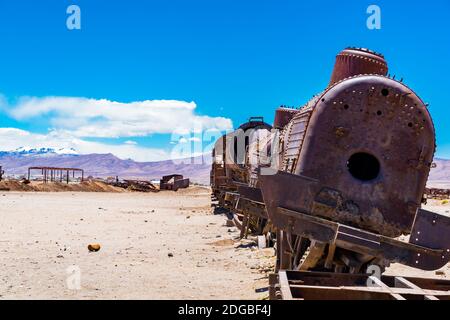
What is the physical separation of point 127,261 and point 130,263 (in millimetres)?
281

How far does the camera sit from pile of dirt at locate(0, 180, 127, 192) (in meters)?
44.5

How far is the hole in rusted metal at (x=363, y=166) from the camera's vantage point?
7086 millimetres

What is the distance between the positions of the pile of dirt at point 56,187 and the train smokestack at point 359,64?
132ft

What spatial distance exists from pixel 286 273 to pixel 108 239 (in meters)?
10.8

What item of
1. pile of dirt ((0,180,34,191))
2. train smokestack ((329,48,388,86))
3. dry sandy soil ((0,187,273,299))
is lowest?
dry sandy soil ((0,187,273,299))

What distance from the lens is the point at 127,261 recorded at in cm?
1121

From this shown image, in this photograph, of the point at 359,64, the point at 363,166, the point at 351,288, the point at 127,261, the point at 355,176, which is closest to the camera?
the point at 351,288

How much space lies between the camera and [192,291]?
824 centimetres

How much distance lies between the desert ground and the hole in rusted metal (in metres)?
2.29

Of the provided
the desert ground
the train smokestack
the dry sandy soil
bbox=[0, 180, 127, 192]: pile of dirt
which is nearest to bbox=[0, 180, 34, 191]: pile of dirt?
bbox=[0, 180, 127, 192]: pile of dirt

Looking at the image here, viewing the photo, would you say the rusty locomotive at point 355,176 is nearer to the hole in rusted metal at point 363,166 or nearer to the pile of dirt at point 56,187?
the hole in rusted metal at point 363,166

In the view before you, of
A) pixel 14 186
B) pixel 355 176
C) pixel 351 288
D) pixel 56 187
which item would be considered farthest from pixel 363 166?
pixel 56 187

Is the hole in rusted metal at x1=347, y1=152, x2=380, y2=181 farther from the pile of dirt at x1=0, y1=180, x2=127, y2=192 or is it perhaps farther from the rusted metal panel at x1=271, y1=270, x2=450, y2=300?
the pile of dirt at x1=0, y1=180, x2=127, y2=192

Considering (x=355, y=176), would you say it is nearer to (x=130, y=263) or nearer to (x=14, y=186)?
(x=130, y=263)
